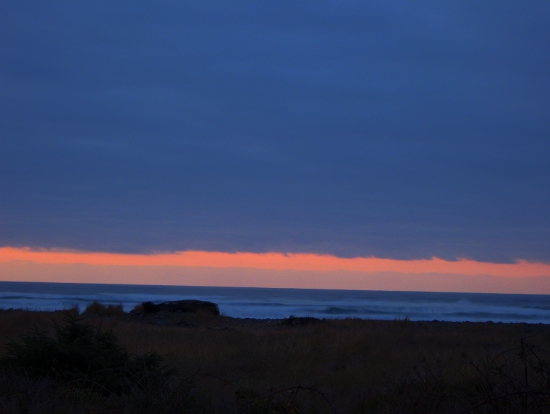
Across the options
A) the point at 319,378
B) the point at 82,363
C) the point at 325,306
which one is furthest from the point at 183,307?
the point at 325,306

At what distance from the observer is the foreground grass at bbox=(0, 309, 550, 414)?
18.5ft

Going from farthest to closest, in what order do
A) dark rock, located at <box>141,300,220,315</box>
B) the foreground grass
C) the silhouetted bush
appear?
dark rock, located at <box>141,300,220,315</box>, the silhouetted bush, the foreground grass

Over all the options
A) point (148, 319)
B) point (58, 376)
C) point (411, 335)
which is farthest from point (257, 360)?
point (148, 319)

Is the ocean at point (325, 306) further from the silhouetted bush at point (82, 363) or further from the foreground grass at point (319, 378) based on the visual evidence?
the silhouetted bush at point (82, 363)

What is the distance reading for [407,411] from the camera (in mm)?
5949

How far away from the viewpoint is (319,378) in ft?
29.4

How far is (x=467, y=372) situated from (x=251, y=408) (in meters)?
4.92

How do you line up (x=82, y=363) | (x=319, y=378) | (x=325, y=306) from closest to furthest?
1. (x=82, y=363)
2. (x=319, y=378)
3. (x=325, y=306)

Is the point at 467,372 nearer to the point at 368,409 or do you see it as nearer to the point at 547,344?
the point at 368,409

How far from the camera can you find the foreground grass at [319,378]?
564cm

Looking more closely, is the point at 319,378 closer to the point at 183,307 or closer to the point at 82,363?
the point at 82,363

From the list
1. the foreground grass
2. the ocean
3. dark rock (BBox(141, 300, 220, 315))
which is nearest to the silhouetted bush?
the foreground grass

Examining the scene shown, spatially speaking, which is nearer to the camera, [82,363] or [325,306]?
[82,363]

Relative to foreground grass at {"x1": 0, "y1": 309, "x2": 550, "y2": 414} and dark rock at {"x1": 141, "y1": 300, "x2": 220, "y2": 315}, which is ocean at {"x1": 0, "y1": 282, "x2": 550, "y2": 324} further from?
foreground grass at {"x1": 0, "y1": 309, "x2": 550, "y2": 414}
